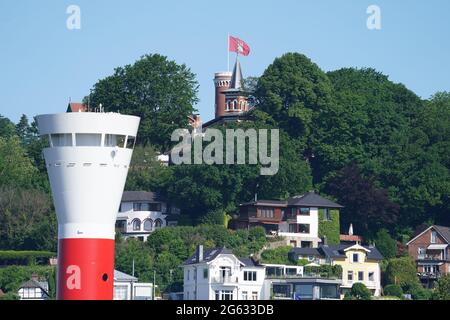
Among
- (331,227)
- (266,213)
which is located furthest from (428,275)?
(266,213)

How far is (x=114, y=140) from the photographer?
7081 cm

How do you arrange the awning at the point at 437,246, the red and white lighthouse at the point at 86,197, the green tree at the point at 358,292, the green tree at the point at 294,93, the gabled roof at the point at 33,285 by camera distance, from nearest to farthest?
the red and white lighthouse at the point at 86,197 < the gabled roof at the point at 33,285 < the green tree at the point at 358,292 < the awning at the point at 437,246 < the green tree at the point at 294,93

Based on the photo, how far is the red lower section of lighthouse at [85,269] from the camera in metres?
68.3

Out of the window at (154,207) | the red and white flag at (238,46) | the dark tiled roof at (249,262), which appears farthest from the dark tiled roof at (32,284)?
the red and white flag at (238,46)

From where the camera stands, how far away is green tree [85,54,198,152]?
484 feet

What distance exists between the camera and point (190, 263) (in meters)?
122

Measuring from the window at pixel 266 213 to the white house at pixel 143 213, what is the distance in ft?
25.4

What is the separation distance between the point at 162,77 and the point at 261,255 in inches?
1178

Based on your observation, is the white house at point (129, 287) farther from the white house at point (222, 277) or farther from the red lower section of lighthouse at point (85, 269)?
the red lower section of lighthouse at point (85, 269)

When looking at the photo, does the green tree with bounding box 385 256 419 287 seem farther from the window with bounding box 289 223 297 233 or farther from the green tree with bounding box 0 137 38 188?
the green tree with bounding box 0 137 38 188

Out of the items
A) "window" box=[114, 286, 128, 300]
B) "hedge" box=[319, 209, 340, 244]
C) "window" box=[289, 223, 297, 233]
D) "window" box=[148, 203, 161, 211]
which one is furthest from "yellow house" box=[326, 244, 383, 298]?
"window" box=[114, 286, 128, 300]
